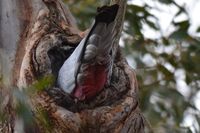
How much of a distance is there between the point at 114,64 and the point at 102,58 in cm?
28

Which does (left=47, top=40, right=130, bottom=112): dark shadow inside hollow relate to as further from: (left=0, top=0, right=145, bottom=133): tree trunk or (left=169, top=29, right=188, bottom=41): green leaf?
(left=169, top=29, right=188, bottom=41): green leaf

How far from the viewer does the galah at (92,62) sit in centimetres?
228

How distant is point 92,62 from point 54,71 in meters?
0.21

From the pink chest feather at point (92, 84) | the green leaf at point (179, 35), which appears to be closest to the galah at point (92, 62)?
the pink chest feather at point (92, 84)

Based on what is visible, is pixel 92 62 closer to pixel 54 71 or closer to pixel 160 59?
pixel 54 71

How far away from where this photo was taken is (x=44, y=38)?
261 centimetres

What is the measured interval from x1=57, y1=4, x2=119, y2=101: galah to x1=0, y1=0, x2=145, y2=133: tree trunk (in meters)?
0.04

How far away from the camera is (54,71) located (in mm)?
2564

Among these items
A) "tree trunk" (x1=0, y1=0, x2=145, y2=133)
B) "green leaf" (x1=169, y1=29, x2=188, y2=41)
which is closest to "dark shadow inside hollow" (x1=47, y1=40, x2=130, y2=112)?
Answer: "tree trunk" (x1=0, y1=0, x2=145, y2=133)

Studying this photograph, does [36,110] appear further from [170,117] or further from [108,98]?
[170,117]

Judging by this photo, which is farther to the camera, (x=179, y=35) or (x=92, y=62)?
(x=179, y=35)

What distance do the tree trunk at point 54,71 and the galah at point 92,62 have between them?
41 mm

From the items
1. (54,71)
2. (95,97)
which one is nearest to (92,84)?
(95,97)

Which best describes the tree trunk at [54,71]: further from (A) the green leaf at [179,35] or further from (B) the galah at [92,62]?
(A) the green leaf at [179,35]
